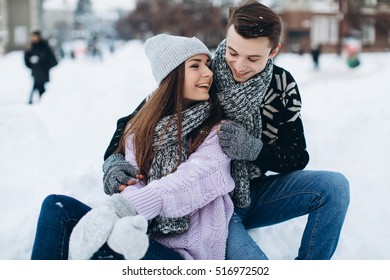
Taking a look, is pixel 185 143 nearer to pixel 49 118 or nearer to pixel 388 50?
pixel 49 118

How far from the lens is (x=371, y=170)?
368 centimetres

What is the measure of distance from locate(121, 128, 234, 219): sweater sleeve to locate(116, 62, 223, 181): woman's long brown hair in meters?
0.10

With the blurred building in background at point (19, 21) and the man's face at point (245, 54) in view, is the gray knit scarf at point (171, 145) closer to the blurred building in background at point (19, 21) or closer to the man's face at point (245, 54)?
the man's face at point (245, 54)

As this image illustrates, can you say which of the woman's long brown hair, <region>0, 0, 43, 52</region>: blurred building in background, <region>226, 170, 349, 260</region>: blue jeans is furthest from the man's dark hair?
<region>0, 0, 43, 52</region>: blurred building in background

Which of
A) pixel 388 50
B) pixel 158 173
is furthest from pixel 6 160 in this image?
pixel 388 50

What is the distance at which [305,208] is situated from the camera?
2279 millimetres

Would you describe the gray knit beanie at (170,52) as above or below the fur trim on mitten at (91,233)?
above

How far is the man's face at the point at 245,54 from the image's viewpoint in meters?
2.21

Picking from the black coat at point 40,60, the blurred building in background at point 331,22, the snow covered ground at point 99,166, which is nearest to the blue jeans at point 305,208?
the snow covered ground at point 99,166

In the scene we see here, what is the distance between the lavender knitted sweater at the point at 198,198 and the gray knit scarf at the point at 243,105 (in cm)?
8

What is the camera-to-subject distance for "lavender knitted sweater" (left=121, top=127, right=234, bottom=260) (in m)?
1.96

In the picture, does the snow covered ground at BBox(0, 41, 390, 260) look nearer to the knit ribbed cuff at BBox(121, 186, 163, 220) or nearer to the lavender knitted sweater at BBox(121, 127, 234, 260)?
the lavender knitted sweater at BBox(121, 127, 234, 260)

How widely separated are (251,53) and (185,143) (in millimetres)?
550

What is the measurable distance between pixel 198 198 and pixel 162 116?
1.57 ft
